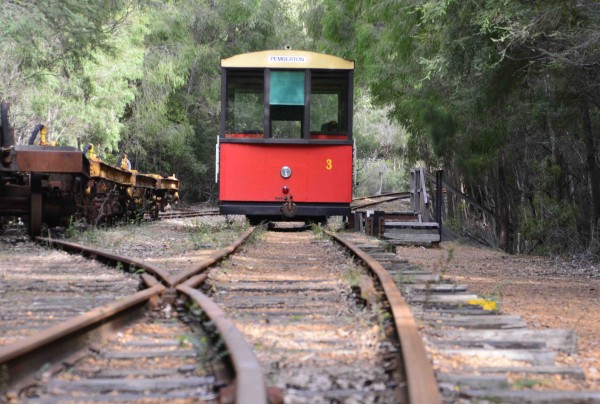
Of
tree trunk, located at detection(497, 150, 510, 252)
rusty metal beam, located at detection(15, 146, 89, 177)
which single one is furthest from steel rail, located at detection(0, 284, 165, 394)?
tree trunk, located at detection(497, 150, 510, 252)

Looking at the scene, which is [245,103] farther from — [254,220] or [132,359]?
[132,359]

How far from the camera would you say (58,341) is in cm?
341

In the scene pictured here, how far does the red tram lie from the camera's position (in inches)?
514

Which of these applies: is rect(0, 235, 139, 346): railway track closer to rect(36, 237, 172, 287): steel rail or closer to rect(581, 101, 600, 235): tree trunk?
rect(36, 237, 172, 287): steel rail

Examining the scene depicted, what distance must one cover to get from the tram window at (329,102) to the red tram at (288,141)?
0.06ft

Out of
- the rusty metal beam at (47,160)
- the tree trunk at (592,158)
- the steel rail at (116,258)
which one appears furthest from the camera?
the tree trunk at (592,158)

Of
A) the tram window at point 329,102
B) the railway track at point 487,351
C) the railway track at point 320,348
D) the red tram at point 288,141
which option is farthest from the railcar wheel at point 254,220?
the railway track at point 487,351

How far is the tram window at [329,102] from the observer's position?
1323 cm

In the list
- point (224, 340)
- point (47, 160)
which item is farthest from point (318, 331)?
point (47, 160)

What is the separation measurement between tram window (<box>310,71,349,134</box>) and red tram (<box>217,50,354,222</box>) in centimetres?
2

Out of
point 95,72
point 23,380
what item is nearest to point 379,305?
point 23,380

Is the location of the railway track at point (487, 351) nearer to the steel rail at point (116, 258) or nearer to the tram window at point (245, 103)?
the steel rail at point (116, 258)

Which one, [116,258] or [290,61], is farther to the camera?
[290,61]

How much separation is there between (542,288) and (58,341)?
5.63 metres
